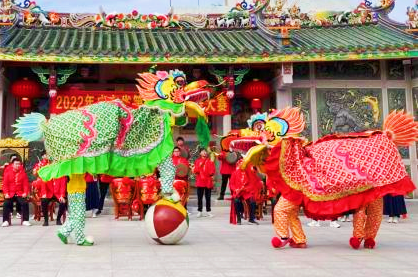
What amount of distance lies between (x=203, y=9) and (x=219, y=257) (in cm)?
1469

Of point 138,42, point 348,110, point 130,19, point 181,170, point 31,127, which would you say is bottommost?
point 181,170

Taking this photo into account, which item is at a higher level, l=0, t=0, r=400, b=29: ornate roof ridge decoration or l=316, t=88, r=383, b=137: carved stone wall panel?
l=0, t=0, r=400, b=29: ornate roof ridge decoration

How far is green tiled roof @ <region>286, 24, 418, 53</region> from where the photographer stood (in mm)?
11445

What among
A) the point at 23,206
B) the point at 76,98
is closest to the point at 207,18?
the point at 76,98

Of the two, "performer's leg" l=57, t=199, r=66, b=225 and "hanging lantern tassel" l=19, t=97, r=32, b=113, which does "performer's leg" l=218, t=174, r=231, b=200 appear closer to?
Answer: "performer's leg" l=57, t=199, r=66, b=225

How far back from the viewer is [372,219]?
19.1 ft

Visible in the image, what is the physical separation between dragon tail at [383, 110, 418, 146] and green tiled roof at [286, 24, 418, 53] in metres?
5.78

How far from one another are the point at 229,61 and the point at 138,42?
2695 mm

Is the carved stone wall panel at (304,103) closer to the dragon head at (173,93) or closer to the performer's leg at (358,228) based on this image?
the dragon head at (173,93)

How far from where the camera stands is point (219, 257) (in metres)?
5.11

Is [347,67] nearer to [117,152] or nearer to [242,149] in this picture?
[242,149]

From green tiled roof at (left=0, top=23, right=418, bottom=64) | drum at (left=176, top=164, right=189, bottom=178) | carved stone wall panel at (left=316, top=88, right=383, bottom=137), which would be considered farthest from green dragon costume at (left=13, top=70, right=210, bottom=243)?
carved stone wall panel at (left=316, top=88, right=383, bottom=137)

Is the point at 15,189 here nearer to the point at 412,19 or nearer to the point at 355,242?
Answer: the point at 355,242

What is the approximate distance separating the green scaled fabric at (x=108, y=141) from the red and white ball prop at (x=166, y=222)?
511 millimetres
